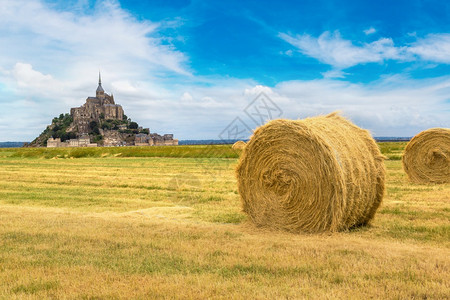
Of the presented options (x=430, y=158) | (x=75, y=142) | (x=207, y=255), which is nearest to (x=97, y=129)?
(x=75, y=142)

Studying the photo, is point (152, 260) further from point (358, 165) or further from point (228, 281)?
point (358, 165)

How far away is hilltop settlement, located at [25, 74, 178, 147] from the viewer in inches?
6457

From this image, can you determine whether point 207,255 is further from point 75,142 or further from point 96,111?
point 96,111

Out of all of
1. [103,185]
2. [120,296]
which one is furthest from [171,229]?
[103,185]

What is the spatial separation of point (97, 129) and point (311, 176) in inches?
6683

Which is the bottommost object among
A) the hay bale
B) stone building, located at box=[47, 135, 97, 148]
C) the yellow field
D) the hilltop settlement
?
the yellow field

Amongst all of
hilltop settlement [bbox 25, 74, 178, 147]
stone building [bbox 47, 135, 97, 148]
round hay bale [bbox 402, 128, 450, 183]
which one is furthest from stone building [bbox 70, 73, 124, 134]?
round hay bale [bbox 402, 128, 450, 183]

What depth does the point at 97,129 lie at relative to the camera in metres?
170

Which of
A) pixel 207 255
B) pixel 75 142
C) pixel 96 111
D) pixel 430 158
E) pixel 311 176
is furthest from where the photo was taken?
pixel 96 111

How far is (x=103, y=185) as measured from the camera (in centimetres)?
1680

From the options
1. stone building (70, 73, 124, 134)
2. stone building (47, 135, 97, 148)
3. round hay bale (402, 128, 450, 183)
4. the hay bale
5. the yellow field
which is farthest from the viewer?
stone building (70, 73, 124, 134)

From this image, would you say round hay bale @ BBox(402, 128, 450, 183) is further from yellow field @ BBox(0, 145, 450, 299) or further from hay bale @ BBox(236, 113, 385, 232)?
hay bale @ BBox(236, 113, 385, 232)

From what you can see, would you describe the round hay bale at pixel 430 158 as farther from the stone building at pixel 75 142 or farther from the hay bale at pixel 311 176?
the stone building at pixel 75 142

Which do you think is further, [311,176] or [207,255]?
[311,176]
